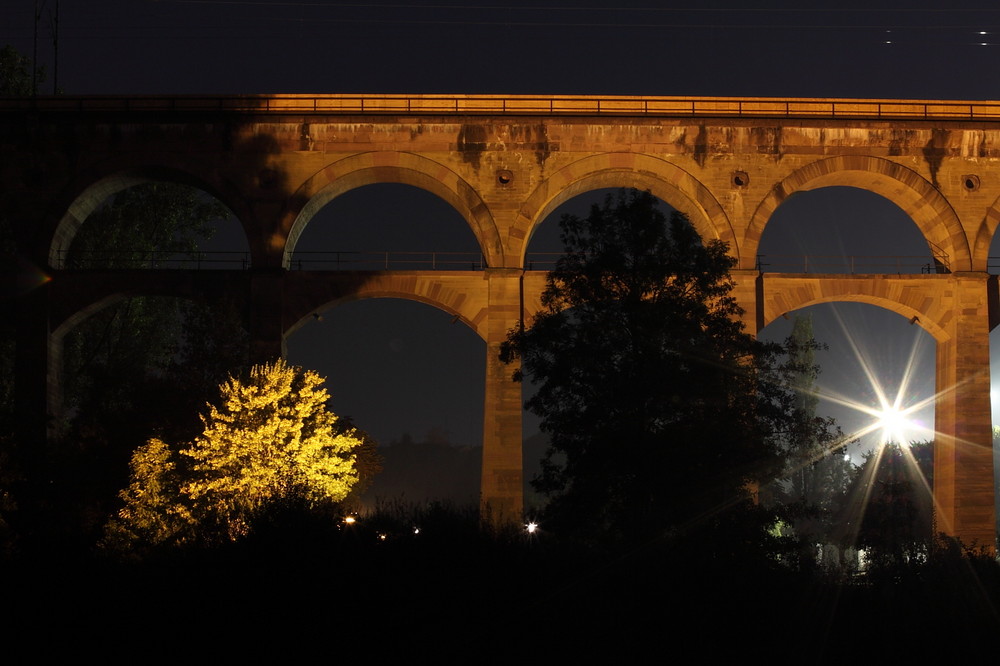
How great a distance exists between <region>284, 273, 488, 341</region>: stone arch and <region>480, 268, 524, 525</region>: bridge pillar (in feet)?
1.79

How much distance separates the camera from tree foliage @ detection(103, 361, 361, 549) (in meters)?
29.8

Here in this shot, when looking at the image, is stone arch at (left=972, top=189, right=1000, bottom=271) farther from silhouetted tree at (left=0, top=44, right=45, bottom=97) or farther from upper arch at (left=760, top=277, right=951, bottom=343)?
silhouetted tree at (left=0, top=44, right=45, bottom=97)

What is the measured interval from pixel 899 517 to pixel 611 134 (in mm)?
13967

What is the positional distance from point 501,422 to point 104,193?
45.5 ft

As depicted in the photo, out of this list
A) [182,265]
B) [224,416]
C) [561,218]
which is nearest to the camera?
[561,218]

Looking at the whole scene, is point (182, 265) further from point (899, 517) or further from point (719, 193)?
point (899, 517)

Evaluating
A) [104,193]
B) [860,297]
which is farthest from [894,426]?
[104,193]

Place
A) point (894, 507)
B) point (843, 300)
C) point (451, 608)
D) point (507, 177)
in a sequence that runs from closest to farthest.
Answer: point (451, 608)
point (507, 177)
point (843, 300)
point (894, 507)

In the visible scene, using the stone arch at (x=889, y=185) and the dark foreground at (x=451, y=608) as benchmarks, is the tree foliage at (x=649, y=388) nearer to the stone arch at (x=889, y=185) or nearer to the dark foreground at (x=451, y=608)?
the dark foreground at (x=451, y=608)

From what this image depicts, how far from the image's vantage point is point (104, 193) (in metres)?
36.6

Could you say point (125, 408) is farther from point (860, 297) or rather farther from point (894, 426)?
point (894, 426)

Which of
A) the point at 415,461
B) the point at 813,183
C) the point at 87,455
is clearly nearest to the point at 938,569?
the point at 813,183

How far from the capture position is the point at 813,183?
36219 mm

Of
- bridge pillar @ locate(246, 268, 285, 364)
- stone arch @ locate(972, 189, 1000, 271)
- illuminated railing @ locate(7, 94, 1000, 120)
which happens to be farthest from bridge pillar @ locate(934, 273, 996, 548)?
bridge pillar @ locate(246, 268, 285, 364)
